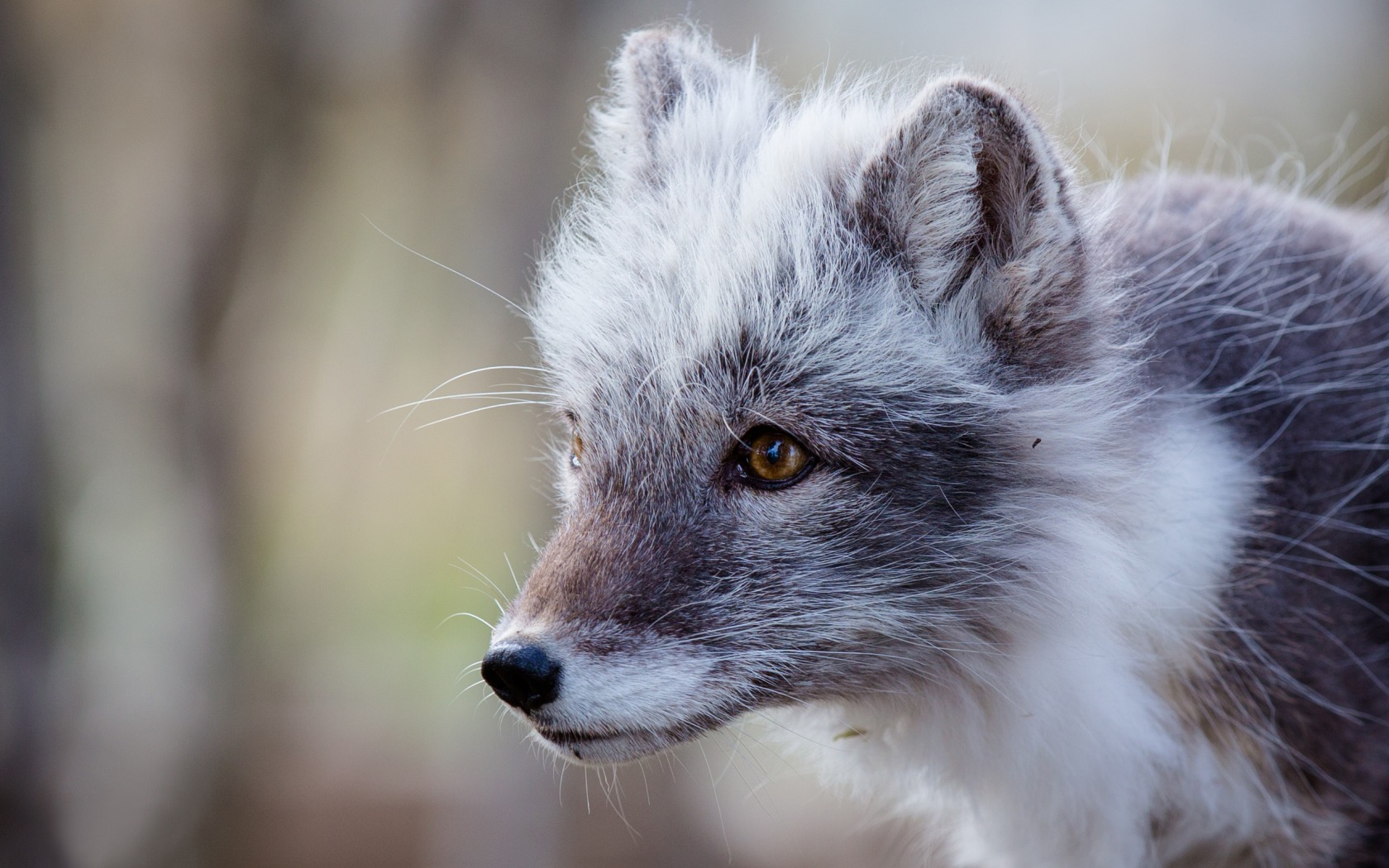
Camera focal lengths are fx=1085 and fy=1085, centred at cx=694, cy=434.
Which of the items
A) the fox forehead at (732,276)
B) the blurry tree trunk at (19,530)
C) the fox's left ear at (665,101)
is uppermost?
the fox's left ear at (665,101)

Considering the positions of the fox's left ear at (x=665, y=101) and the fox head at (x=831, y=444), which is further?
the fox's left ear at (x=665, y=101)

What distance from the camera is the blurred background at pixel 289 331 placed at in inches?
166

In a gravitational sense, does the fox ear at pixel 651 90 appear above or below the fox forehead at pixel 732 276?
above

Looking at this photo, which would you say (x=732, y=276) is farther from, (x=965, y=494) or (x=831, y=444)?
(x=965, y=494)

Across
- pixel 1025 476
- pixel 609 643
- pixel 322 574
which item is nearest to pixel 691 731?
pixel 609 643

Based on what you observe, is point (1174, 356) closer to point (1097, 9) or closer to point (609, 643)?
point (609, 643)

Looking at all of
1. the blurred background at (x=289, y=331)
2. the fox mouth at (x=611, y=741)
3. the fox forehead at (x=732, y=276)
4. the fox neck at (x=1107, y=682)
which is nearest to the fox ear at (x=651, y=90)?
the fox forehead at (x=732, y=276)

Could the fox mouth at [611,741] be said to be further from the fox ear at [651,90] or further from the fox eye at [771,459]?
the fox ear at [651,90]

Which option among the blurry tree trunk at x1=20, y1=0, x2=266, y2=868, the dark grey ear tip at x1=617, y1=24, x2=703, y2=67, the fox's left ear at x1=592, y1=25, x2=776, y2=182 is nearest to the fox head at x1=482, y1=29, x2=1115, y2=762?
the fox's left ear at x1=592, y1=25, x2=776, y2=182

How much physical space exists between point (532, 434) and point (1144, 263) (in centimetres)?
265

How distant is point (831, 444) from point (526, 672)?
0.61 m

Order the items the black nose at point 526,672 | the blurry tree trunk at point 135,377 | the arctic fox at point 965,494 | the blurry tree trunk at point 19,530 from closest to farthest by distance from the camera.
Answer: the black nose at point 526,672 → the arctic fox at point 965,494 → the blurry tree trunk at point 19,530 → the blurry tree trunk at point 135,377

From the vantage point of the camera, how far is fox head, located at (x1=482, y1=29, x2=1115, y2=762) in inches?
67.8

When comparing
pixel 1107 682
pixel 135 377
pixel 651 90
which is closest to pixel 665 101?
pixel 651 90
